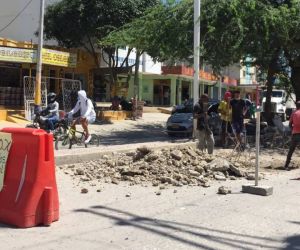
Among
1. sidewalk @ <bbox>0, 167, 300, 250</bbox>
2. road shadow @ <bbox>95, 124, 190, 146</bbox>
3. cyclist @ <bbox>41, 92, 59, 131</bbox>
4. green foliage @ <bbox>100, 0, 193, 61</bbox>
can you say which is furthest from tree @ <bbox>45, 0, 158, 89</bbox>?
sidewalk @ <bbox>0, 167, 300, 250</bbox>

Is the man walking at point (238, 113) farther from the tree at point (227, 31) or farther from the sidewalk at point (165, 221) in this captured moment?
the sidewalk at point (165, 221)

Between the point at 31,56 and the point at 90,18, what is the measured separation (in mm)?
4450

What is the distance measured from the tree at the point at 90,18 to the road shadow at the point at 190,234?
22763 millimetres

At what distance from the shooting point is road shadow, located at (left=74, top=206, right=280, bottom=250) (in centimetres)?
636

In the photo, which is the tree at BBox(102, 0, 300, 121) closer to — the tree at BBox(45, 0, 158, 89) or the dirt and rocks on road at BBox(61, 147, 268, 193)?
the dirt and rocks on road at BBox(61, 147, 268, 193)

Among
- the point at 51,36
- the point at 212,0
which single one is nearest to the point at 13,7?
the point at 51,36

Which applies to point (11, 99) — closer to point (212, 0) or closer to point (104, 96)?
point (104, 96)

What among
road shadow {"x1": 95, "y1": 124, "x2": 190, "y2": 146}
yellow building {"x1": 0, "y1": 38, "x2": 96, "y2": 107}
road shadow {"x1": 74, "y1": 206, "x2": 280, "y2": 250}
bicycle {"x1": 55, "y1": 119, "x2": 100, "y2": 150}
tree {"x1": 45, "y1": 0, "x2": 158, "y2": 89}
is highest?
tree {"x1": 45, "y1": 0, "x2": 158, "y2": 89}

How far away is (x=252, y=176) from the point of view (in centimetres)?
1135

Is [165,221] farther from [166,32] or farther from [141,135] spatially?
[141,135]

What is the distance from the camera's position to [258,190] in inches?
375

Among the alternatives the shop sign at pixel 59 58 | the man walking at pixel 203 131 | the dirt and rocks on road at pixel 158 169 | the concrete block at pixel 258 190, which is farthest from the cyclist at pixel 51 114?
the shop sign at pixel 59 58

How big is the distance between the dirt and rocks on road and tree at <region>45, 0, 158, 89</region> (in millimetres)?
18687

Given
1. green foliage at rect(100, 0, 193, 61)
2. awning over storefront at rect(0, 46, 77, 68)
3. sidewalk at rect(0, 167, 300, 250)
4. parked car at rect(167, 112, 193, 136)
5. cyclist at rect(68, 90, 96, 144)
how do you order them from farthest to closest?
awning over storefront at rect(0, 46, 77, 68), parked car at rect(167, 112, 193, 136), green foliage at rect(100, 0, 193, 61), cyclist at rect(68, 90, 96, 144), sidewalk at rect(0, 167, 300, 250)
